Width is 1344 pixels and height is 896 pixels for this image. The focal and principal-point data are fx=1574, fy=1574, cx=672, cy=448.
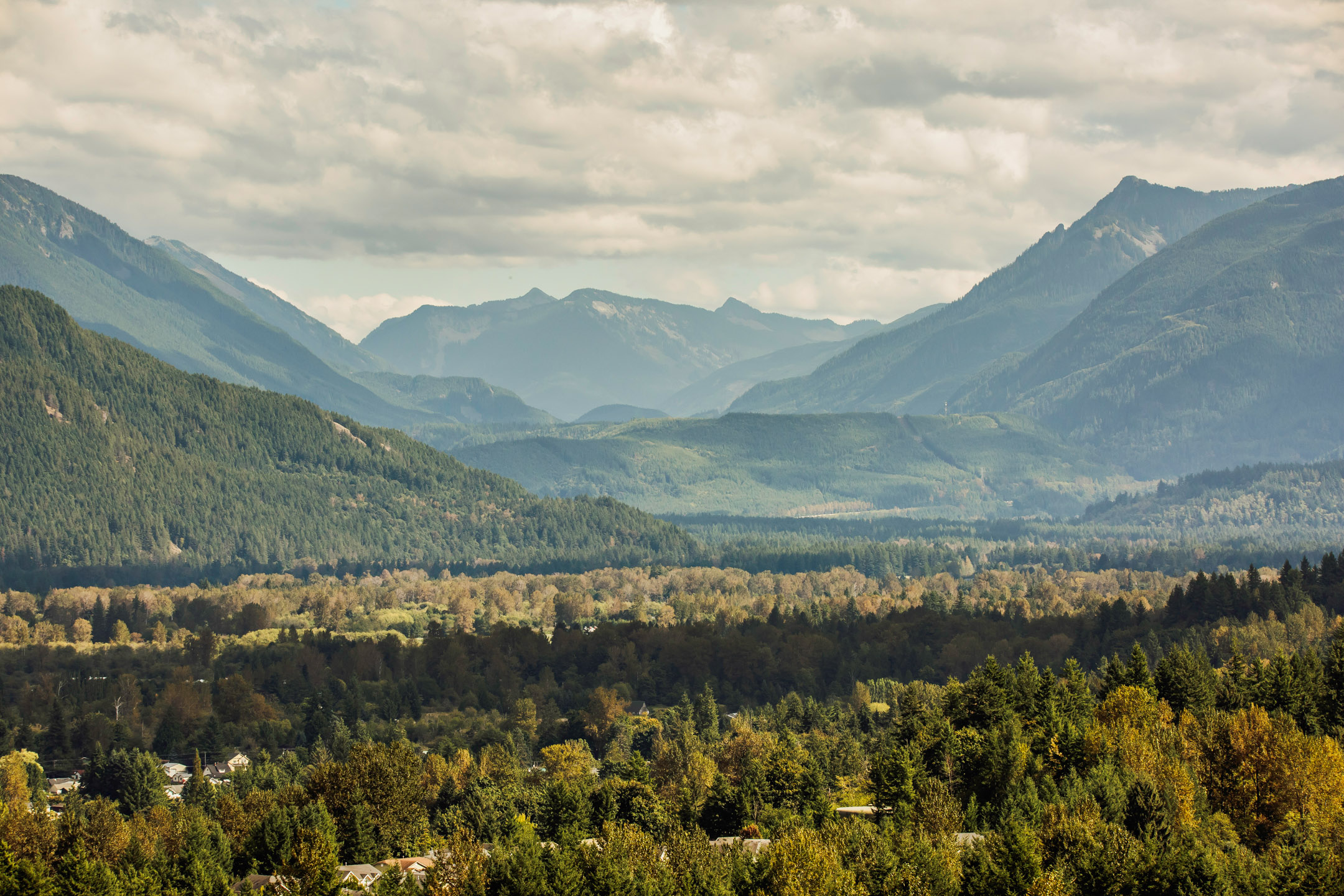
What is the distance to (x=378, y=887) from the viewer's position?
87438 millimetres

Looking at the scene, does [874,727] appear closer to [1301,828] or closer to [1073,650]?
[1073,650]

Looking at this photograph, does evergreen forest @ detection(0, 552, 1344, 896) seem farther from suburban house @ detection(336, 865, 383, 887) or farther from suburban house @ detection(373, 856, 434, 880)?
suburban house @ detection(336, 865, 383, 887)

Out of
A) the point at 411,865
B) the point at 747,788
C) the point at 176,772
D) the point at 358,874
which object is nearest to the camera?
the point at 358,874

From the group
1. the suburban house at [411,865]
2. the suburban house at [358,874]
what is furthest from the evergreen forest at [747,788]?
the suburban house at [358,874]

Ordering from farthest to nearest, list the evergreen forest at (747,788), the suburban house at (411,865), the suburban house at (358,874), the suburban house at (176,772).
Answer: the suburban house at (176,772)
the suburban house at (411,865)
the suburban house at (358,874)
the evergreen forest at (747,788)

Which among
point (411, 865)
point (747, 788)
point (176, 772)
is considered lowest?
point (176, 772)

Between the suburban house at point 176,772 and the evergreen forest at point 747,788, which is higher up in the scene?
the evergreen forest at point 747,788

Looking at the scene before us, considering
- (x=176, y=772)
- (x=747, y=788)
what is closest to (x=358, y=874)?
(x=747, y=788)

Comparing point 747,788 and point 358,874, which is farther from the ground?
point 747,788

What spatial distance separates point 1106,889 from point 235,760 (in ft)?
361

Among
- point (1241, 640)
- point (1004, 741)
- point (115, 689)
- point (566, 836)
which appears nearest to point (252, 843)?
point (566, 836)

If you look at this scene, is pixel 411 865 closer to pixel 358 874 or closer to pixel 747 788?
pixel 358 874

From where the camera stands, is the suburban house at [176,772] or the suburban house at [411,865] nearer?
the suburban house at [411,865]

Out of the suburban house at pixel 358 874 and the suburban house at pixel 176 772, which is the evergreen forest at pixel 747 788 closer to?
the suburban house at pixel 358 874
